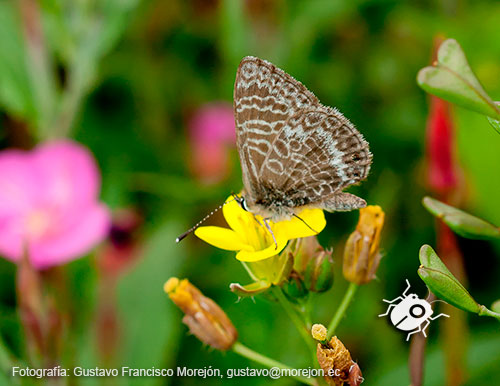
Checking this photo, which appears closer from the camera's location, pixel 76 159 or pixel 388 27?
pixel 76 159

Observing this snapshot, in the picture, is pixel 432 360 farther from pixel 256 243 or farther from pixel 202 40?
pixel 202 40

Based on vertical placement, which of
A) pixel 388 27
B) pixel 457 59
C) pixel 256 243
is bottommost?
pixel 256 243

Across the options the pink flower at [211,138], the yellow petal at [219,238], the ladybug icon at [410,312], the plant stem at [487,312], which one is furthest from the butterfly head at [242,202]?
the pink flower at [211,138]

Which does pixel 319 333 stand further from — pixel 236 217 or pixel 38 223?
pixel 38 223

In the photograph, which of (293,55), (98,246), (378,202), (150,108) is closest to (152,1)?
(150,108)

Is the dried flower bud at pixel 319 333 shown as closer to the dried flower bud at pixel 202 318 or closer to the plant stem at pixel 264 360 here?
the plant stem at pixel 264 360

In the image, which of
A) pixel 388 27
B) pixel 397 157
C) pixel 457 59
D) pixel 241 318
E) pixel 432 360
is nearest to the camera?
pixel 457 59
